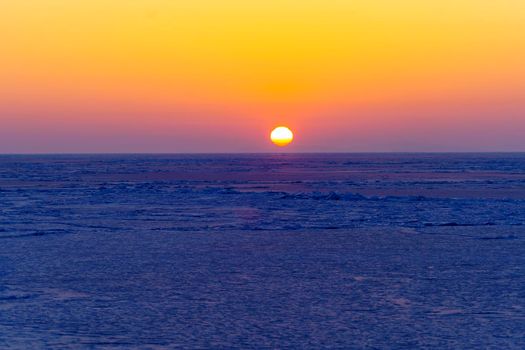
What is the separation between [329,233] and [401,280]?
611cm

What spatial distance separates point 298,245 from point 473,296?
17.9 ft

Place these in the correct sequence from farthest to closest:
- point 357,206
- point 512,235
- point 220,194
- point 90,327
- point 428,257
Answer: point 220,194 < point 357,206 < point 512,235 < point 428,257 < point 90,327

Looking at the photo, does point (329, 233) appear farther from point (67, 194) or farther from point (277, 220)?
point (67, 194)

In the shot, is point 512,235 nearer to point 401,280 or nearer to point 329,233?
point 329,233

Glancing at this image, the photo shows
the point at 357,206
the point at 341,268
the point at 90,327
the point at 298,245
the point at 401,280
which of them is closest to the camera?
the point at 90,327

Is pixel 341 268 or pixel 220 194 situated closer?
pixel 341 268

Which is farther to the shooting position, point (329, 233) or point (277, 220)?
point (277, 220)

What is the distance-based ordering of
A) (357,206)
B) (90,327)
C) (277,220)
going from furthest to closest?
(357,206)
(277,220)
(90,327)

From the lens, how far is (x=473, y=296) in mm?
9336

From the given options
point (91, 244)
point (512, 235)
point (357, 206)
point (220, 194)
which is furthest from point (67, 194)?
point (512, 235)

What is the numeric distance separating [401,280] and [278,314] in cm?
271

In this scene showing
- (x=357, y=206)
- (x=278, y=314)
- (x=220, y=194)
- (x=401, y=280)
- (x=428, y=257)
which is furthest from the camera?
(x=220, y=194)

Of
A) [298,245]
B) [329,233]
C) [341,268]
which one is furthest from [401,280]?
[329,233]

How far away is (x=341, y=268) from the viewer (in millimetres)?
11531
